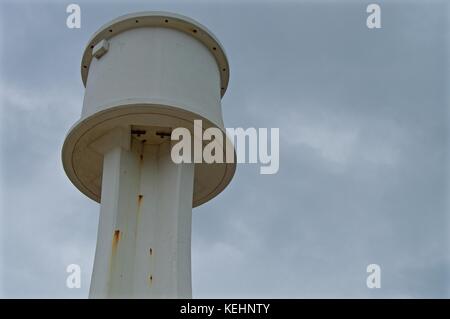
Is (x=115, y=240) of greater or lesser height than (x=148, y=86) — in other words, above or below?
below

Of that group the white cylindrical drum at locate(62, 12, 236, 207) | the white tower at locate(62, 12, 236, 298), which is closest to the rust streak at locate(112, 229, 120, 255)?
the white tower at locate(62, 12, 236, 298)

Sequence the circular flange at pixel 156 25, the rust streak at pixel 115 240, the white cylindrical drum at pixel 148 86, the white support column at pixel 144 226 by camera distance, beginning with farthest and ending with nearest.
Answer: the circular flange at pixel 156 25 → the white cylindrical drum at pixel 148 86 → the rust streak at pixel 115 240 → the white support column at pixel 144 226

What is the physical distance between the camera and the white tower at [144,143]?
11.7 meters

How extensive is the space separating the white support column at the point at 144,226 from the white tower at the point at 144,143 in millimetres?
17

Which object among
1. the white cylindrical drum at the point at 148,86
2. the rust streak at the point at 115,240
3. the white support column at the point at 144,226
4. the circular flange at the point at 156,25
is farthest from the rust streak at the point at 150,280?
the circular flange at the point at 156,25

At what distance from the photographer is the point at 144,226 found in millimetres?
12250

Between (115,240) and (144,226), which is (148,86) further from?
(115,240)

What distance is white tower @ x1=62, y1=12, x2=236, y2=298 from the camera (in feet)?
38.5

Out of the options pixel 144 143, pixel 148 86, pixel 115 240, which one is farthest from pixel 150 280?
pixel 148 86

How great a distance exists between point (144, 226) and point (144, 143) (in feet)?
5.20

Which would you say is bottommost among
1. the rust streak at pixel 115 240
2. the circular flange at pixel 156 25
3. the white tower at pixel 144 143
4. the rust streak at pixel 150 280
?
the rust streak at pixel 150 280

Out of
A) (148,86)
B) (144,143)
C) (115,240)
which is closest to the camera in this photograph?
(115,240)

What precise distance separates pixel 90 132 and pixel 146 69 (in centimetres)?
145

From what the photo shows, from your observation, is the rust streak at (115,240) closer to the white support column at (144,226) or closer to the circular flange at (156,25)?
the white support column at (144,226)
